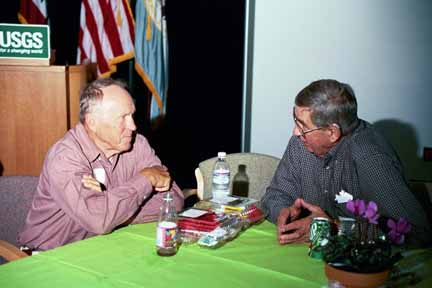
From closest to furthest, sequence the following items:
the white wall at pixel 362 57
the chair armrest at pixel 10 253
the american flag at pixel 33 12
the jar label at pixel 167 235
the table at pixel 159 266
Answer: the table at pixel 159 266
the jar label at pixel 167 235
the chair armrest at pixel 10 253
the white wall at pixel 362 57
the american flag at pixel 33 12

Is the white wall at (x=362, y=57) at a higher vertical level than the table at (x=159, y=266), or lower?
higher

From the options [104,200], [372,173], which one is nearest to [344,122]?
[372,173]

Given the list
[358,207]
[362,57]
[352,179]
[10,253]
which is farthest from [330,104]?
[362,57]

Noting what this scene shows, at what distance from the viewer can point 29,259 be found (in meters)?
1.92

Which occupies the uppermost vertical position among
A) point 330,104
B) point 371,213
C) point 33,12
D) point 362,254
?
point 33,12

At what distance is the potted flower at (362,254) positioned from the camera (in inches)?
62.9

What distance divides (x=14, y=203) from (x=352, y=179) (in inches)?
61.2

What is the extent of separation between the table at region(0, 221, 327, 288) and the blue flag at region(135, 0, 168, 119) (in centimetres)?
312

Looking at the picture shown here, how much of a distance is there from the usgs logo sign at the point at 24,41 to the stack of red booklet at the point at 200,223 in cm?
170

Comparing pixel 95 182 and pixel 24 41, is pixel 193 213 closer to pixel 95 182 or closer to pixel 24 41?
pixel 95 182

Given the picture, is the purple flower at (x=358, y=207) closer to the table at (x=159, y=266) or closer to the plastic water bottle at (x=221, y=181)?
the table at (x=159, y=266)

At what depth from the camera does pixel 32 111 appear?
3.53m

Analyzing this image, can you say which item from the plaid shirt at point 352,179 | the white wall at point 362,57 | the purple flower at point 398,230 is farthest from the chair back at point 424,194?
the purple flower at point 398,230

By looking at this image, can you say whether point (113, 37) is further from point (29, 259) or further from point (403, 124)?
point (29, 259)
